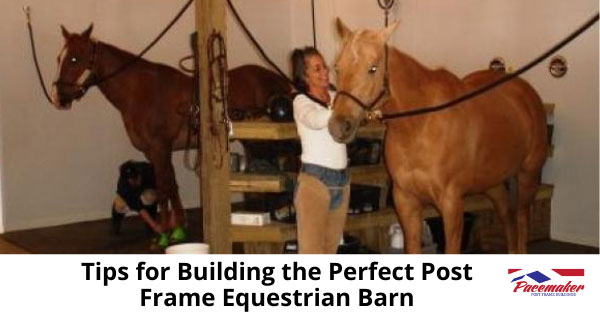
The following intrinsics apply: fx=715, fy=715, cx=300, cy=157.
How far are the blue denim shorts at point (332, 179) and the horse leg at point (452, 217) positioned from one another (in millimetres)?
461

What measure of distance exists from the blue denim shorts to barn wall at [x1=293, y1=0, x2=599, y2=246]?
8.85 ft

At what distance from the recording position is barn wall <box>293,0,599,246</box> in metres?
5.11

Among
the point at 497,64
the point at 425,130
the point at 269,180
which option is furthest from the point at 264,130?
the point at 497,64

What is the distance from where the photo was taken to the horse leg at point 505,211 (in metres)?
4.17

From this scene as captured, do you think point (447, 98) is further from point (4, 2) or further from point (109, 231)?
point (4, 2)

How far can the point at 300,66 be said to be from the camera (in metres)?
3.22

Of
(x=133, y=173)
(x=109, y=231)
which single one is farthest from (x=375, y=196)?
(x=109, y=231)

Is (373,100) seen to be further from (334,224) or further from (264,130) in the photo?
(264,130)

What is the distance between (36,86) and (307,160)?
165 inches

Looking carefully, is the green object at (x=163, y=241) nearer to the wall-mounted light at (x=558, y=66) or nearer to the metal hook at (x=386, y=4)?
the metal hook at (x=386, y=4)

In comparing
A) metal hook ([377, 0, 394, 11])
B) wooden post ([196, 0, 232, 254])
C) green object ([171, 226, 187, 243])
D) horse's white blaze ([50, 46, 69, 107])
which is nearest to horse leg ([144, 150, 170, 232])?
green object ([171, 226, 187, 243])

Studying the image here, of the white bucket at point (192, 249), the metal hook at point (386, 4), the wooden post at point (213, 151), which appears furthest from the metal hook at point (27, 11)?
the white bucket at point (192, 249)

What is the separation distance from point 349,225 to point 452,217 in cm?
135

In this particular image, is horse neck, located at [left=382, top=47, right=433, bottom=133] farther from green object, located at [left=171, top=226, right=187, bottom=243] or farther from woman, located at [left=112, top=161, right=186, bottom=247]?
woman, located at [left=112, top=161, right=186, bottom=247]
